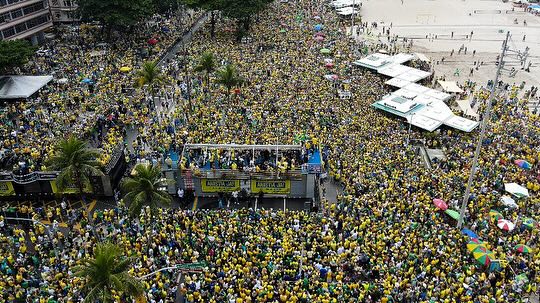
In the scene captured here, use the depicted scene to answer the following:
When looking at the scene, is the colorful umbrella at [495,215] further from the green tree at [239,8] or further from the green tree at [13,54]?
the green tree at [13,54]

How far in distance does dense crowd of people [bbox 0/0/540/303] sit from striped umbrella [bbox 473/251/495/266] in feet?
1.99

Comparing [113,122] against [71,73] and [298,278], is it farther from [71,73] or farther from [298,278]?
[298,278]

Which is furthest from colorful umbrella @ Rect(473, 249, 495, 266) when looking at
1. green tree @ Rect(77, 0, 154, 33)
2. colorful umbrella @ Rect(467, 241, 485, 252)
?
green tree @ Rect(77, 0, 154, 33)

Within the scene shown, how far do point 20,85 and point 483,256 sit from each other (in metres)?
49.2

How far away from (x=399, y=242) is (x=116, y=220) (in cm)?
1906

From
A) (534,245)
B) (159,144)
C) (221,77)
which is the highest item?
(221,77)

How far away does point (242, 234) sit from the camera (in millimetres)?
28109

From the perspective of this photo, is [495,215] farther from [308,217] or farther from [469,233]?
[308,217]

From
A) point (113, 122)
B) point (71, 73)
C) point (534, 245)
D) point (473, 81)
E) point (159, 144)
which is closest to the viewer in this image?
point (534, 245)

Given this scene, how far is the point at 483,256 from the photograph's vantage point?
85.1ft

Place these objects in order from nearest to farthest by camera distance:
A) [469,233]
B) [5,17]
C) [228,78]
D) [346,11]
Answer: [469,233]
[228,78]
[5,17]
[346,11]

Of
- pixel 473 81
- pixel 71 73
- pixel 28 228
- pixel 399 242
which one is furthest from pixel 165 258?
pixel 473 81

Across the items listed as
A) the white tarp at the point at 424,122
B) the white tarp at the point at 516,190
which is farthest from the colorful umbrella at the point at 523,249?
the white tarp at the point at 424,122

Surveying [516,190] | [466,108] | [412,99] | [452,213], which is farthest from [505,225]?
[466,108]
